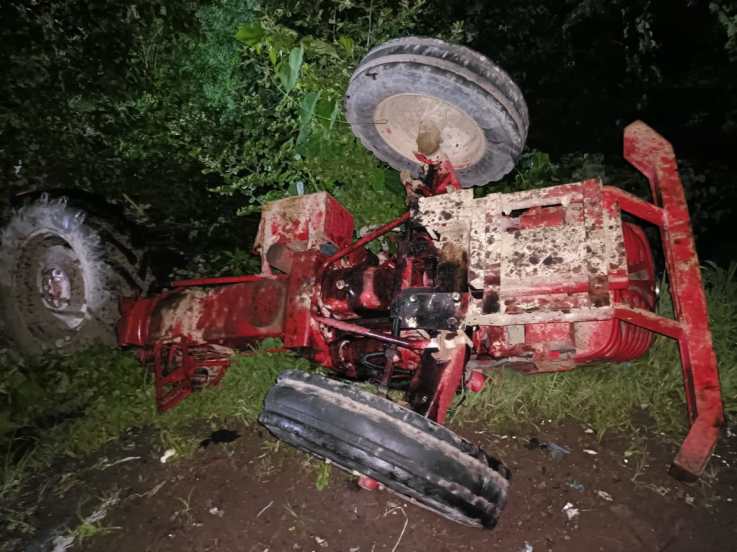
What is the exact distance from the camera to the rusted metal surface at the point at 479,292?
1.87 metres

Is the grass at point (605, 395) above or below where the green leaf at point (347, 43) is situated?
below

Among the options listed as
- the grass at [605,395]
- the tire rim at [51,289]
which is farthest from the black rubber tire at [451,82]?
the tire rim at [51,289]

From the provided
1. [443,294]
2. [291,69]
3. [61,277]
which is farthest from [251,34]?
[443,294]

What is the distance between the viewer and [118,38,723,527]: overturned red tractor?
169cm

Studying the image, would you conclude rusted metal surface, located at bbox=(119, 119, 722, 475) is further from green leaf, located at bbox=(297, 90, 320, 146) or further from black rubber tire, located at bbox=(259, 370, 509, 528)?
green leaf, located at bbox=(297, 90, 320, 146)

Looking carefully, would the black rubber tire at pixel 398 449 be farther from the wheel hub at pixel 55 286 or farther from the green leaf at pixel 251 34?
the green leaf at pixel 251 34

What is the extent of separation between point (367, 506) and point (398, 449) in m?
0.85

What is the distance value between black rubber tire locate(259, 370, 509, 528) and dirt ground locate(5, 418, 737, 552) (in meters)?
0.46

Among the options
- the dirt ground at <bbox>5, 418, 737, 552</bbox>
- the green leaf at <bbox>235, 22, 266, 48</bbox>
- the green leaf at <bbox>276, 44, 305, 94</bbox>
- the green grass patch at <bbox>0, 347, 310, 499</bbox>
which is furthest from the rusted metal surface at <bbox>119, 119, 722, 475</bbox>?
the green leaf at <bbox>235, 22, 266, 48</bbox>

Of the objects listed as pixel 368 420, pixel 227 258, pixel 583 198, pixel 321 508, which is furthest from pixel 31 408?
pixel 583 198

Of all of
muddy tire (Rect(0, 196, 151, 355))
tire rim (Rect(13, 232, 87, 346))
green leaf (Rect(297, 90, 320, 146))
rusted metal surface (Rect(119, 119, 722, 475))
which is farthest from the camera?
green leaf (Rect(297, 90, 320, 146))

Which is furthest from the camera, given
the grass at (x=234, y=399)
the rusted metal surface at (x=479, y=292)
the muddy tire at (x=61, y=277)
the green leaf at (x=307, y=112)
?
the green leaf at (x=307, y=112)

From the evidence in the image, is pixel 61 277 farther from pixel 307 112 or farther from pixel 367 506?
pixel 367 506

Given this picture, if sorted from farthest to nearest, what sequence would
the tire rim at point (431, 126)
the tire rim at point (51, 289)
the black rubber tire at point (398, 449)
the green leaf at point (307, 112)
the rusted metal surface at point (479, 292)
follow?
1. the green leaf at point (307, 112)
2. the tire rim at point (51, 289)
3. the tire rim at point (431, 126)
4. the rusted metal surface at point (479, 292)
5. the black rubber tire at point (398, 449)
